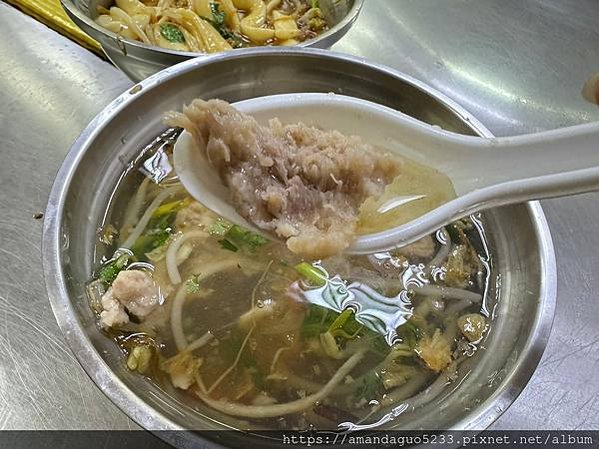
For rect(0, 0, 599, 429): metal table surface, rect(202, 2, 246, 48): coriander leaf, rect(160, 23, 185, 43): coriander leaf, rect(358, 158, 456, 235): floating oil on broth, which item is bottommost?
rect(0, 0, 599, 429): metal table surface

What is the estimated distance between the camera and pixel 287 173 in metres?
1.37

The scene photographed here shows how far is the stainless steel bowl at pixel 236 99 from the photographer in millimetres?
1273

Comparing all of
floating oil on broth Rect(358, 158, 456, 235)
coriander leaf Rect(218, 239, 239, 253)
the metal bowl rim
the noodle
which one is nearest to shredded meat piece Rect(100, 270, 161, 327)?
coriander leaf Rect(218, 239, 239, 253)

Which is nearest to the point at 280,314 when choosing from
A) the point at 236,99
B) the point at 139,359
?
the point at 139,359

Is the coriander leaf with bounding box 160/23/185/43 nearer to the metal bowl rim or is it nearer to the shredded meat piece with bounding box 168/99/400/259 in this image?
the metal bowl rim

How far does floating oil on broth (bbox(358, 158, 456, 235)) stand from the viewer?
4.89ft

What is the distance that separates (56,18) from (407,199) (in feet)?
6.63

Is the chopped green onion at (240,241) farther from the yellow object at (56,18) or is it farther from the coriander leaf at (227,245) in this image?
the yellow object at (56,18)

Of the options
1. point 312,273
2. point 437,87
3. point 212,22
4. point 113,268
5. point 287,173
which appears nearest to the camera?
point 287,173

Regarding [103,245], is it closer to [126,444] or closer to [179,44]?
[126,444]

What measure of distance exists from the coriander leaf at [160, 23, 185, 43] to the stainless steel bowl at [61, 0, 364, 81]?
→ 25 cm

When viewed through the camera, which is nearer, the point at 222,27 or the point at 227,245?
the point at 227,245

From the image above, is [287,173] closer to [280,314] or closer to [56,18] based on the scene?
[280,314]

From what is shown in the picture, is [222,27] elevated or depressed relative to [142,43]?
depressed
